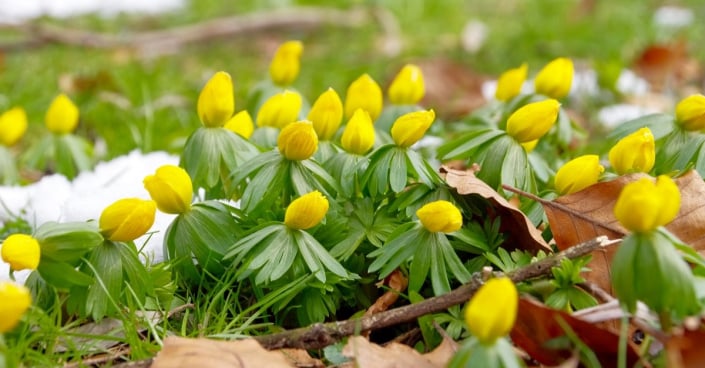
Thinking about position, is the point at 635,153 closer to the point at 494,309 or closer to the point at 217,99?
the point at 494,309

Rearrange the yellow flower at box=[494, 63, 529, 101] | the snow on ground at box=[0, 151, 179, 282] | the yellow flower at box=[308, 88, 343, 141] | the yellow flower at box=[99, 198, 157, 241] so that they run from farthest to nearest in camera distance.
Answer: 1. the yellow flower at box=[494, 63, 529, 101]
2. the snow on ground at box=[0, 151, 179, 282]
3. the yellow flower at box=[308, 88, 343, 141]
4. the yellow flower at box=[99, 198, 157, 241]

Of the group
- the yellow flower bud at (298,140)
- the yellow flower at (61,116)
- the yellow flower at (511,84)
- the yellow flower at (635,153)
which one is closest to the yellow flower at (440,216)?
the yellow flower bud at (298,140)

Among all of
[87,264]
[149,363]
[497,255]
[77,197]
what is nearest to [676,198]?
[497,255]

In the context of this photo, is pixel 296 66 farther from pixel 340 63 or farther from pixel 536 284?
pixel 340 63

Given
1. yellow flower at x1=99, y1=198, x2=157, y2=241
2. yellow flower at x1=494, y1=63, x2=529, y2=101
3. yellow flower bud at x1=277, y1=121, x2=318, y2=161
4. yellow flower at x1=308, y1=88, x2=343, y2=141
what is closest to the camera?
yellow flower at x1=99, y1=198, x2=157, y2=241

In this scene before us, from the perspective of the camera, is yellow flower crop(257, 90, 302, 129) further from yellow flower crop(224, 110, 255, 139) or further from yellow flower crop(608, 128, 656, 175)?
yellow flower crop(608, 128, 656, 175)

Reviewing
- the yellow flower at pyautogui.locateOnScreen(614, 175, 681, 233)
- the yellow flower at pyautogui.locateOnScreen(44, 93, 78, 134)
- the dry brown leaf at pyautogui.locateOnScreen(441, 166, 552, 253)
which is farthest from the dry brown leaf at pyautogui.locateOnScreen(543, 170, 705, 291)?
the yellow flower at pyautogui.locateOnScreen(44, 93, 78, 134)

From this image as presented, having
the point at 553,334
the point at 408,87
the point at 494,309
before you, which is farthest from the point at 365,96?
the point at 494,309
